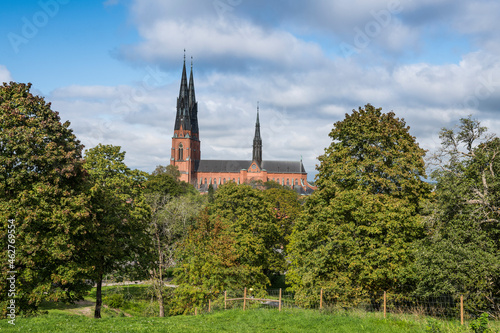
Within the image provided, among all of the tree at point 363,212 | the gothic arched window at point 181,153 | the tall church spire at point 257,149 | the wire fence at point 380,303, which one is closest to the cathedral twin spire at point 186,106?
the gothic arched window at point 181,153

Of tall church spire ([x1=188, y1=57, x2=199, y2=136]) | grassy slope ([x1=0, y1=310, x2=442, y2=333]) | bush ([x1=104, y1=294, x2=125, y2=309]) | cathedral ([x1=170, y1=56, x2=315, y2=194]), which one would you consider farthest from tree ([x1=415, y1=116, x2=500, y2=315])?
tall church spire ([x1=188, y1=57, x2=199, y2=136])

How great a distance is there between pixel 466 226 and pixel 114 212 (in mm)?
16844

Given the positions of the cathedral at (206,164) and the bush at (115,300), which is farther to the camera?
the cathedral at (206,164)

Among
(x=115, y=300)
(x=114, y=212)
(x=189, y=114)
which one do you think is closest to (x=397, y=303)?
(x=114, y=212)

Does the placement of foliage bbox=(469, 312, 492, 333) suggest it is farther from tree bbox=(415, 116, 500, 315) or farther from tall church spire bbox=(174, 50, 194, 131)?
tall church spire bbox=(174, 50, 194, 131)

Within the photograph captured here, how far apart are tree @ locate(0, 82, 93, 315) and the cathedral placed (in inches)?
4252

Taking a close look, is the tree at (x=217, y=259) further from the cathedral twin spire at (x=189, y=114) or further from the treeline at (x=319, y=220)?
the cathedral twin spire at (x=189, y=114)

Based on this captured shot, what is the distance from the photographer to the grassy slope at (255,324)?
1225 centimetres

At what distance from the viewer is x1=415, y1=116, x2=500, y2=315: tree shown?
53.5 feet

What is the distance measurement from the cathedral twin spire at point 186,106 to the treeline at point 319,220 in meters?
101

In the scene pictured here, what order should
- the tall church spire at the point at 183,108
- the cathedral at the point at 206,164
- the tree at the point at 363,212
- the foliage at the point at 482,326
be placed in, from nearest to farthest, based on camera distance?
1. the foliage at the point at 482,326
2. the tree at the point at 363,212
3. the tall church spire at the point at 183,108
4. the cathedral at the point at 206,164

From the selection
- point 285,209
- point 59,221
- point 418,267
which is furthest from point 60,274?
point 285,209

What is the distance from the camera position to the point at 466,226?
17.5 m

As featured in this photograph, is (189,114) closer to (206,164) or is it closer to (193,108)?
(193,108)
